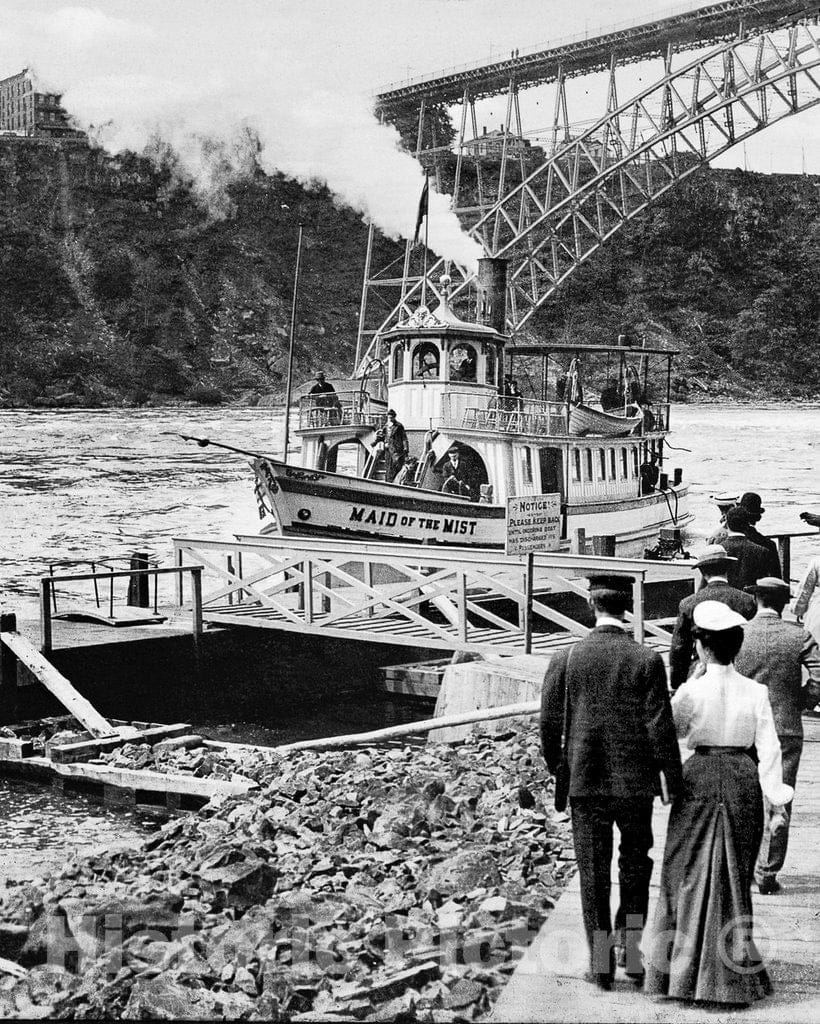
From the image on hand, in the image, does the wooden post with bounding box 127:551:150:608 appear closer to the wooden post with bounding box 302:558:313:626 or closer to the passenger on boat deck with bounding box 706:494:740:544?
the wooden post with bounding box 302:558:313:626

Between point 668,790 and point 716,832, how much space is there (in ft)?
0.73

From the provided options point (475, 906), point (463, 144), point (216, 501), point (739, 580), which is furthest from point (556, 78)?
point (475, 906)

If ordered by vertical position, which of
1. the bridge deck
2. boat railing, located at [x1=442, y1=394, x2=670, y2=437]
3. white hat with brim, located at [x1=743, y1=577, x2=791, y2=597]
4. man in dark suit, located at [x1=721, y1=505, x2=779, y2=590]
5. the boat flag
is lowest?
man in dark suit, located at [x1=721, y1=505, x2=779, y2=590]

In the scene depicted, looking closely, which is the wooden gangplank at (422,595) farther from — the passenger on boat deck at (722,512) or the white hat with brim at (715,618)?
the white hat with brim at (715,618)

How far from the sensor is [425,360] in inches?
841

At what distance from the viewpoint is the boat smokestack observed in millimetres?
25266

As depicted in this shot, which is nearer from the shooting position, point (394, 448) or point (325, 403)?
point (394, 448)

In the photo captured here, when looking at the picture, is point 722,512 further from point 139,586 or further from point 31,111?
point 31,111

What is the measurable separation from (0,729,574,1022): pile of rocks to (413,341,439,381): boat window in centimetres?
1265

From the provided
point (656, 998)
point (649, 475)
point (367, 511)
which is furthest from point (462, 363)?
point (656, 998)

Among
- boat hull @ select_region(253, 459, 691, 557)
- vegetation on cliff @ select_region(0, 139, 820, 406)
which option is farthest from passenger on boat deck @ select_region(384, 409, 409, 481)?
vegetation on cliff @ select_region(0, 139, 820, 406)

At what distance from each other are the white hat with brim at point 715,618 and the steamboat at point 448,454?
1355 cm

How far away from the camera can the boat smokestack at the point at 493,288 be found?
82.9ft

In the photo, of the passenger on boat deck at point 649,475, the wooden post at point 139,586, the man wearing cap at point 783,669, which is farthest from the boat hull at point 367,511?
the man wearing cap at point 783,669
